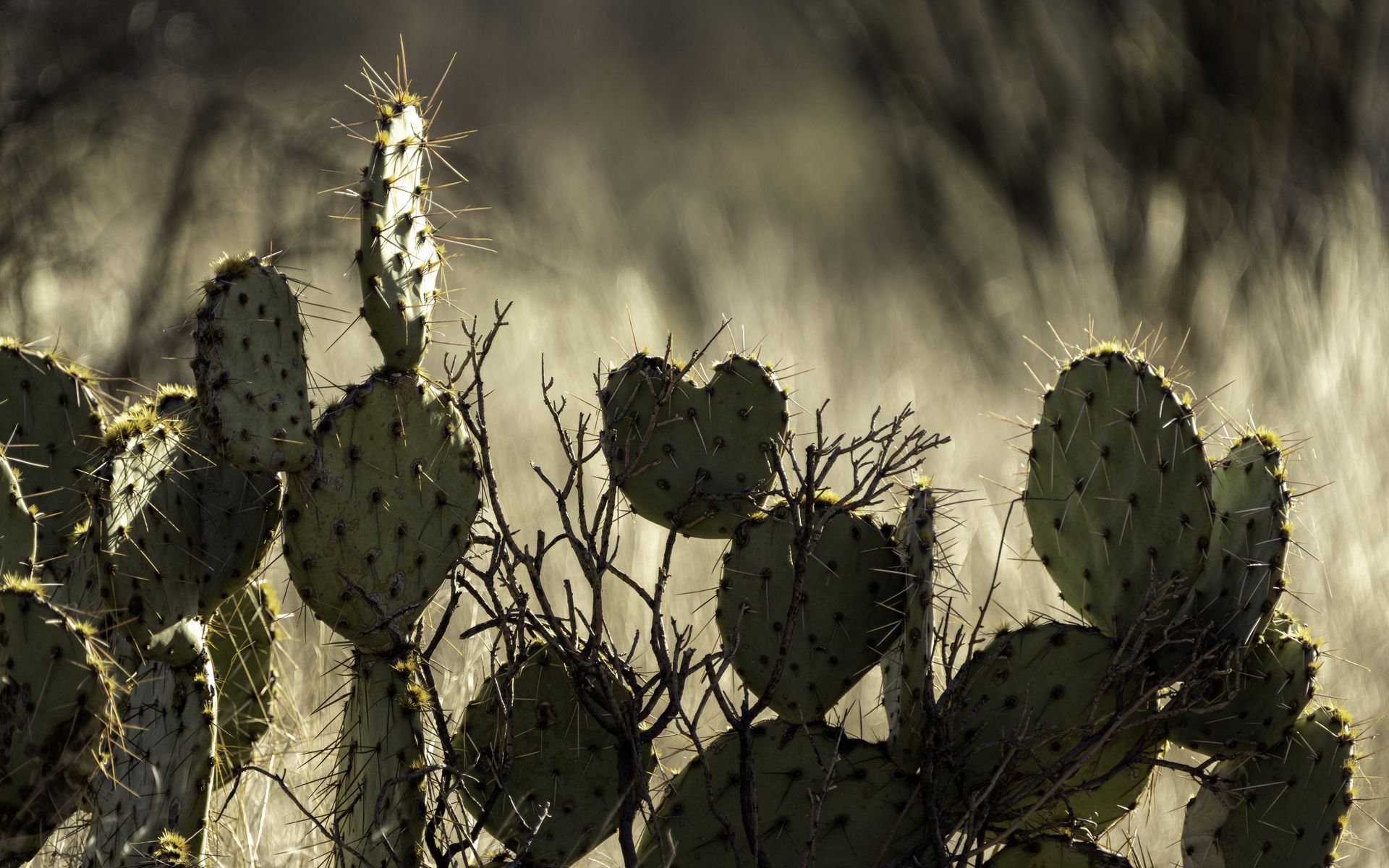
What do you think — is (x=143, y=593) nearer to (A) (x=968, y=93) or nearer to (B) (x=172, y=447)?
(B) (x=172, y=447)

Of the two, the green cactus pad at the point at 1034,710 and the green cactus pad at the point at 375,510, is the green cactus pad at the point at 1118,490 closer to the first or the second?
the green cactus pad at the point at 1034,710

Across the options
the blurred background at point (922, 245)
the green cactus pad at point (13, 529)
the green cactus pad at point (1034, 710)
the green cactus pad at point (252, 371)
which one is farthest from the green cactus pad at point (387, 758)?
the green cactus pad at point (1034, 710)

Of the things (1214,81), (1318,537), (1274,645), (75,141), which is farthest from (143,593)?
(1214,81)

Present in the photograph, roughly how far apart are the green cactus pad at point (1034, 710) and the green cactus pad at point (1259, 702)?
61mm

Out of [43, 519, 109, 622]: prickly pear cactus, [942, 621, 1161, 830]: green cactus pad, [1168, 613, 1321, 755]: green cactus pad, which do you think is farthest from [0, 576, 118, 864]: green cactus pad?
[1168, 613, 1321, 755]: green cactus pad

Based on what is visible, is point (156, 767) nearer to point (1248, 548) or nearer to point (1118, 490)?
point (1118, 490)

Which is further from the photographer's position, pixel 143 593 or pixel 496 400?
pixel 496 400

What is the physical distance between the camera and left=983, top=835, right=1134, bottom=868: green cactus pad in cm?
187

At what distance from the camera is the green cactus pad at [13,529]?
5.64 feet

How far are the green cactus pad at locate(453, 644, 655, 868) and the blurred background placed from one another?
1.95 feet

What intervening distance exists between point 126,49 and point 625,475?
6.01 metres

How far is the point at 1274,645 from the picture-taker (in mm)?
1921

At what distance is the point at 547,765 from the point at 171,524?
0.60 m

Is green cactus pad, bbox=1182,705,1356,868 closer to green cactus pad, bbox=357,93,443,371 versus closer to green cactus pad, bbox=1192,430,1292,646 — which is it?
green cactus pad, bbox=1192,430,1292,646
